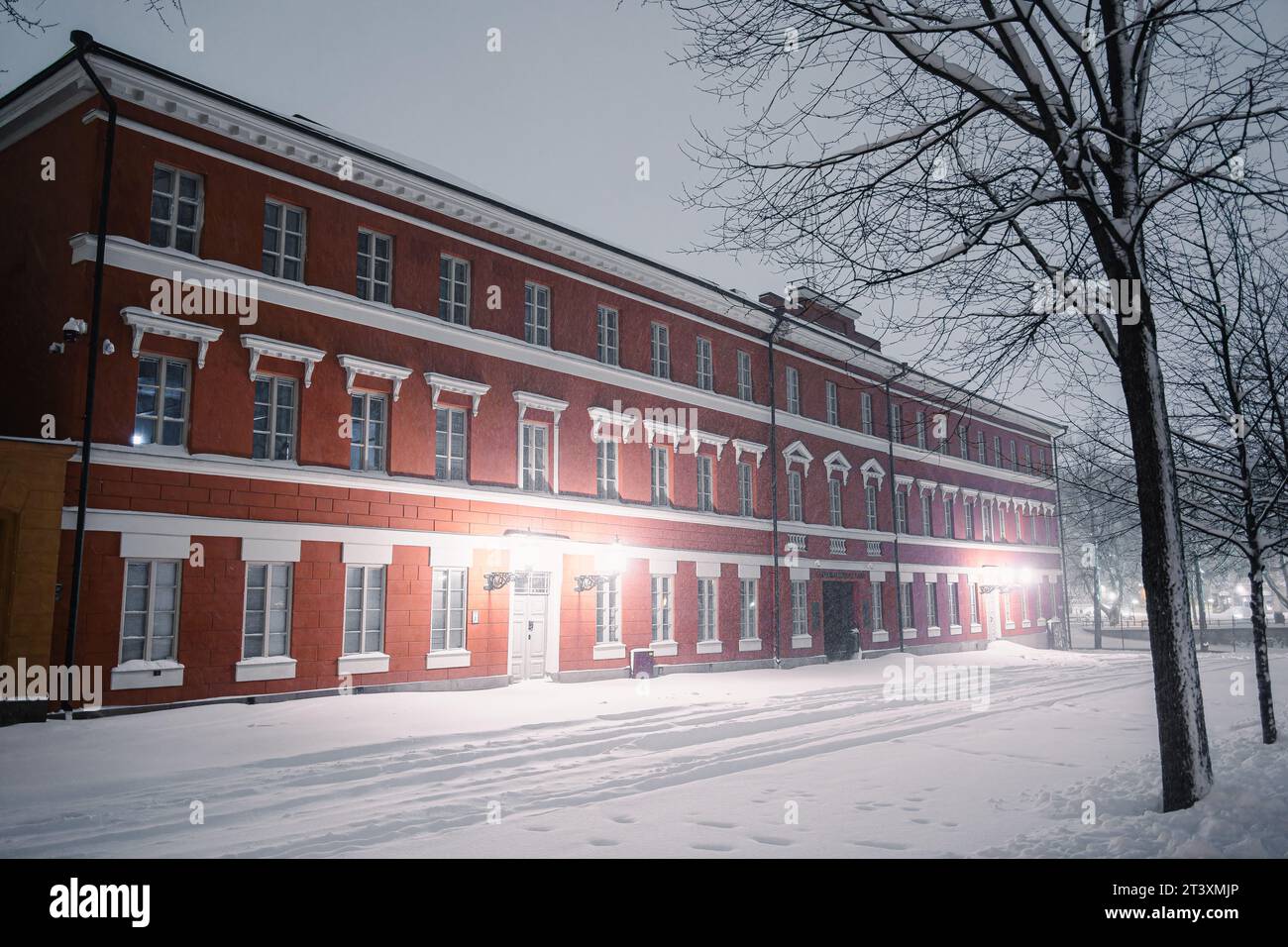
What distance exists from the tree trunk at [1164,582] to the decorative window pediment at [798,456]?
2167 centimetres

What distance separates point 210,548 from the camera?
49.3 ft

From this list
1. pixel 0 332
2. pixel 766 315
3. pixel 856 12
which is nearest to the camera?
pixel 856 12

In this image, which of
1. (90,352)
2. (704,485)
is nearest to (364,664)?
(90,352)

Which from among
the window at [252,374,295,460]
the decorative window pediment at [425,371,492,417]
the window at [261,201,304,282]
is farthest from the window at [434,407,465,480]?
the window at [261,201,304,282]

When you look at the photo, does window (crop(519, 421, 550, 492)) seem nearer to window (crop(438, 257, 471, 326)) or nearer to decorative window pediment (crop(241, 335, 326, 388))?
window (crop(438, 257, 471, 326))

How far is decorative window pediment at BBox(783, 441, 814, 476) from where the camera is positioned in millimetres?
29172

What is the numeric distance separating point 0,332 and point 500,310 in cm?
1058

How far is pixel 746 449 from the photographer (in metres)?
27.4

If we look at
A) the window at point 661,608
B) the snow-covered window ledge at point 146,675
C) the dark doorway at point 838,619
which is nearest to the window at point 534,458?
the window at point 661,608

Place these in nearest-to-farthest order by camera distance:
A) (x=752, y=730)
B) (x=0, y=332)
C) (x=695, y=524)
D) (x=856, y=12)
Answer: (x=856, y=12), (x=752, y=730), (x=0, y=332), (x=695, y=524)

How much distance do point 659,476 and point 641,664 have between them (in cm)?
580

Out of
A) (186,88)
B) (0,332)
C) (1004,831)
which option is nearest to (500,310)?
(186,88)

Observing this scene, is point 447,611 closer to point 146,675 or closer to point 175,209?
point 146,675
